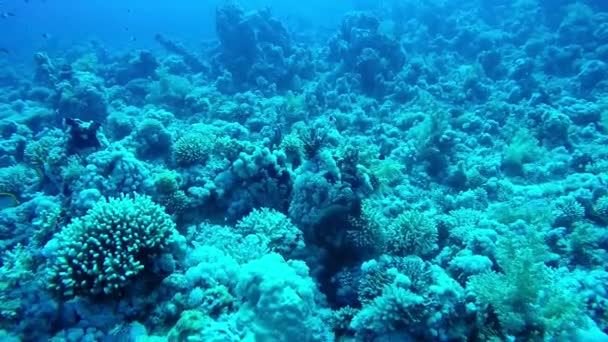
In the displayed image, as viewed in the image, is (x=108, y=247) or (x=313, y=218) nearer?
(x=108, y=247)

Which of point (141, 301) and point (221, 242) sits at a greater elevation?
point (221, 242)

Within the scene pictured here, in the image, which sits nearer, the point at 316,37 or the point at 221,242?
the point at 221,242

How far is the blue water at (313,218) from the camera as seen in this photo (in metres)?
4.94

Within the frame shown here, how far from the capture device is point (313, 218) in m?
6.87

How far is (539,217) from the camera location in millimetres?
8648

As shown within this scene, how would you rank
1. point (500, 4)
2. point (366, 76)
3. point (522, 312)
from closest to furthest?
point (522, 312) < point (366, 76) < point (500, 4)

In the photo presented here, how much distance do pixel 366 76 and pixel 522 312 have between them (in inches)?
634

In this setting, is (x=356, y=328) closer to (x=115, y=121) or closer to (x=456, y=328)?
(x=456, y=328)

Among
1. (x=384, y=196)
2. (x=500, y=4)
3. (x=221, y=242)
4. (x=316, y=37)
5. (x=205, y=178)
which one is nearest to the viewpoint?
(x=221, y=242)

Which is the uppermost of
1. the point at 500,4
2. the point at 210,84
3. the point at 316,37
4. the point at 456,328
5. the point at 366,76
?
the point at 316,37

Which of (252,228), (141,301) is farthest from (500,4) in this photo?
(141,301)

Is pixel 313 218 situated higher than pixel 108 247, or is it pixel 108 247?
pixel 313 218

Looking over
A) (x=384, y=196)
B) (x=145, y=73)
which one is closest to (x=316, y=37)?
(x=145, y=73)

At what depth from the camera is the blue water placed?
4941mm
